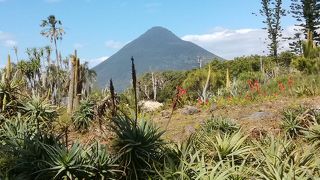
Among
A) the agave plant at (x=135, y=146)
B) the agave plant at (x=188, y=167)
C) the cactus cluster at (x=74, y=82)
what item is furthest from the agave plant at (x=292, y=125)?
the cactus cluster at (x=74, y=82)

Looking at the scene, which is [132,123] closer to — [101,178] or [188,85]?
[101,178]

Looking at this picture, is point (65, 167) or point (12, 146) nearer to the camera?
point (65, 167)

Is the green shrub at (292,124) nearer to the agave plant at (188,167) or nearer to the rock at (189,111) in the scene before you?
the agave plant at (188,167)

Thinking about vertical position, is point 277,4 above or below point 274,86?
above

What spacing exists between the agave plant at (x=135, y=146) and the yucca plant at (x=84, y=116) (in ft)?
20.3

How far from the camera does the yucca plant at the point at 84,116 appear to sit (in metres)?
13.6

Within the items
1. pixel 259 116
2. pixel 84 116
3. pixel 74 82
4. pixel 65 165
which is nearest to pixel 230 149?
pixel 65 165

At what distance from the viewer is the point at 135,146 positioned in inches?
286

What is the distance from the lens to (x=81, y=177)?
270 inches

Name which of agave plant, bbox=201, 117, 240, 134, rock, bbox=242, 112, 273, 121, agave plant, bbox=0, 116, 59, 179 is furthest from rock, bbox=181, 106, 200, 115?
agave plant, bbox=0, 116, 59, 179

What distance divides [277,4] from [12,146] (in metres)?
54.7

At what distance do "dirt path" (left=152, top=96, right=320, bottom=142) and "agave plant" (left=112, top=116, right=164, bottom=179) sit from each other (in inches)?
131

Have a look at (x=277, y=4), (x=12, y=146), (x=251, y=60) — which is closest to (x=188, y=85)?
(x=251, y=60)

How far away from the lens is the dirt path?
11.8 metres
